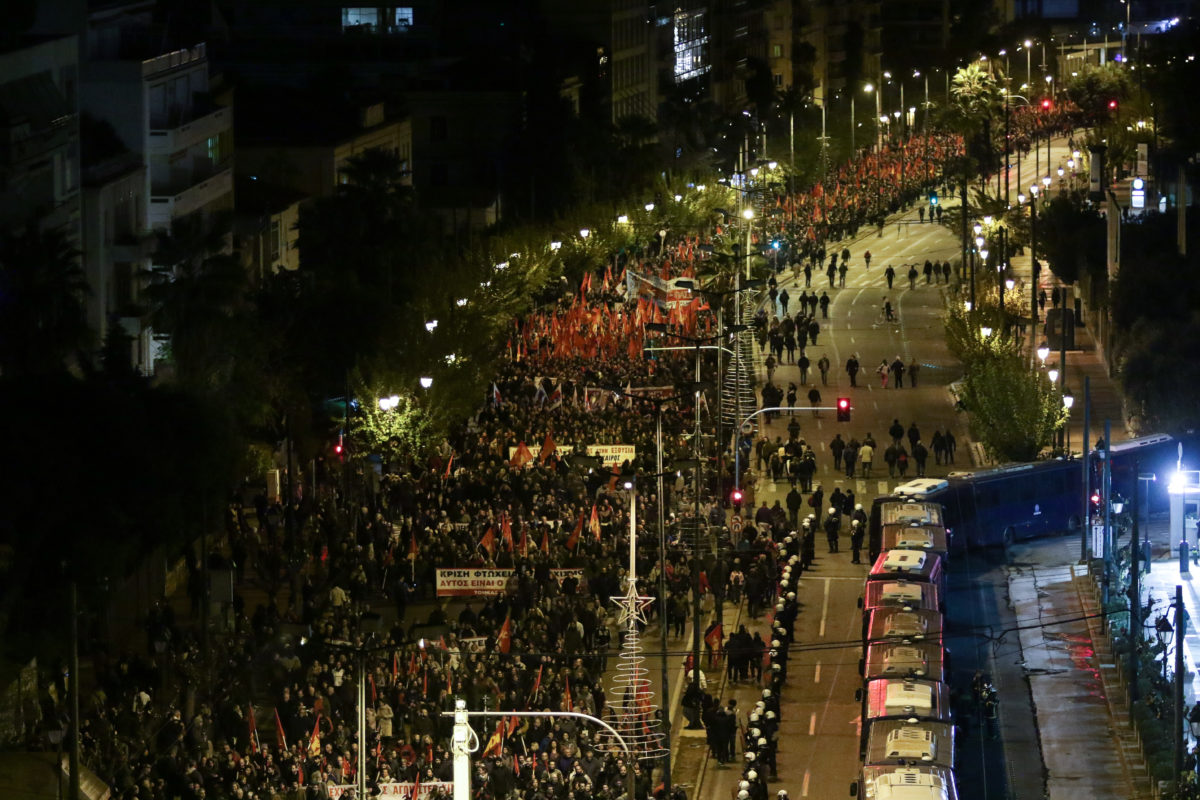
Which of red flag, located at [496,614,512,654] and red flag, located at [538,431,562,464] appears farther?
red flag, located at [538,431,562,464]

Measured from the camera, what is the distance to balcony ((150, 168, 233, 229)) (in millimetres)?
67750

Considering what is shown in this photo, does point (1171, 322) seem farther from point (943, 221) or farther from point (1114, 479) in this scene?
point (943, 221)

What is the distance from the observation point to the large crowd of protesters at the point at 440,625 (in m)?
→ 39.7

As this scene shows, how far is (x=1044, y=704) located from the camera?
4916 cm

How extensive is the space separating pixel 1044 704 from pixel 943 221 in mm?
77402

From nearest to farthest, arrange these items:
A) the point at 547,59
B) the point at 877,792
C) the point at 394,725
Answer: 1. the point at 877,792
2. the point at 394,725
3. the point at 547,59

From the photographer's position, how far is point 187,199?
69750 mm

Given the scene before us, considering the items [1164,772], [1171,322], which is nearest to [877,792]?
[1164,772]

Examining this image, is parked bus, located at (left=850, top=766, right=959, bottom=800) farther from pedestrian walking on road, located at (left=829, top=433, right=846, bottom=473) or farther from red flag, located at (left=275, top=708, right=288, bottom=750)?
pedestrian walking on road, located at (left=829, top=433, right=846, bottom=473)

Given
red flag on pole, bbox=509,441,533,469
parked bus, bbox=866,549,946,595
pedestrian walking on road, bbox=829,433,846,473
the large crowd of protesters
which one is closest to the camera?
the large crowd of protesters

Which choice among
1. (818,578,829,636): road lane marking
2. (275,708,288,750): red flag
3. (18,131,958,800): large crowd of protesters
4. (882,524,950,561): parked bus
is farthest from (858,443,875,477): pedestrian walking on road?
(275,708,288,750): red flag

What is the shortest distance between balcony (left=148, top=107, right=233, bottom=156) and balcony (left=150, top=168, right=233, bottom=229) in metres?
1.14

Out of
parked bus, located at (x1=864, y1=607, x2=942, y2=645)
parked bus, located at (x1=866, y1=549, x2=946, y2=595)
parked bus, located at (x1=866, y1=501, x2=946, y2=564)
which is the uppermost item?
parked bus, located at (x1=864, y1=607, x2=942, y2=645)

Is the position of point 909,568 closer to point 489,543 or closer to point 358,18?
point 489,543
